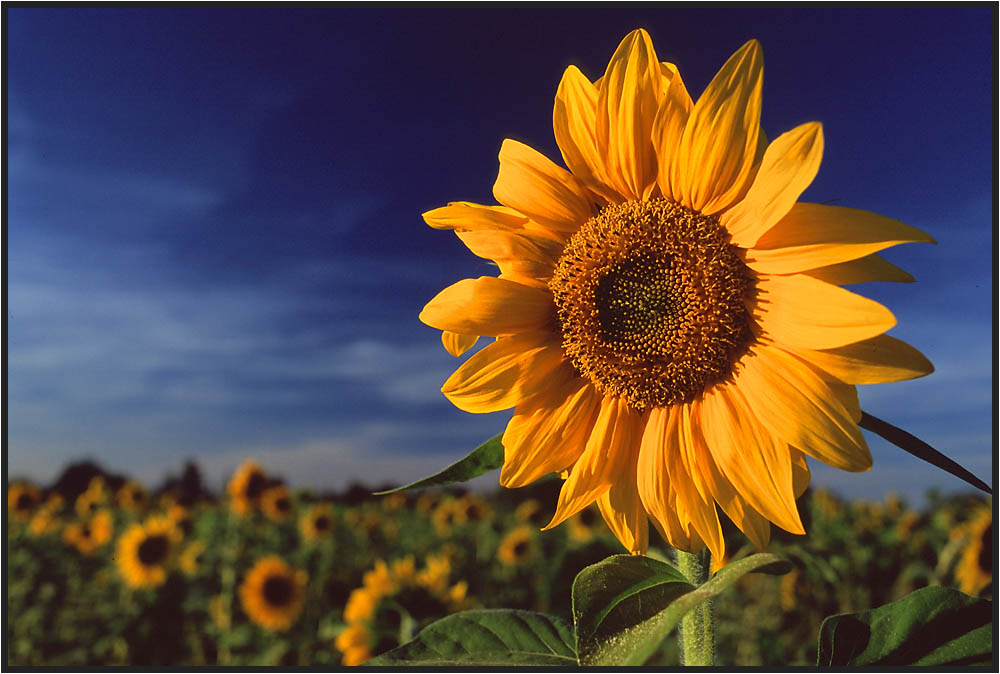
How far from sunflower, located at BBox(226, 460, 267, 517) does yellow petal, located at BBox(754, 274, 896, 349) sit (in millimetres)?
5427

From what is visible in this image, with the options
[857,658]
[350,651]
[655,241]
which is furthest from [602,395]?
[350,651]

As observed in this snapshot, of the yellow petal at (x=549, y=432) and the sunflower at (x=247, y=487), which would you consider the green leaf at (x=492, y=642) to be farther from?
the sunflower at (x=247, y=487)

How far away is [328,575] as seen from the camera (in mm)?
5602

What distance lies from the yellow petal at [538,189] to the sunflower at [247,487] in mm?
5212

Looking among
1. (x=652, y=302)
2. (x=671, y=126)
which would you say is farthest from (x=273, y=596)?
(x=671, y=126)

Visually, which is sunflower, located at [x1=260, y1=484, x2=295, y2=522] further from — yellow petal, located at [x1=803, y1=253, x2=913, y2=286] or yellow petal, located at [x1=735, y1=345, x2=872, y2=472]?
yellow petal, located at [x1=803, y1=253, x2=913, y2=286]

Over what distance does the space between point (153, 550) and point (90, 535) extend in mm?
1442

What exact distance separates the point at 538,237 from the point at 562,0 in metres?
0.95

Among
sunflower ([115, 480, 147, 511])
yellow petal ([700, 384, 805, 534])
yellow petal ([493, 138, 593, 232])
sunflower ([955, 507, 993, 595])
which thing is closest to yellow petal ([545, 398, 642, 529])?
yellow petal ([700, 384, 805, 534])

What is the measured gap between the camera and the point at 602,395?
1292mm

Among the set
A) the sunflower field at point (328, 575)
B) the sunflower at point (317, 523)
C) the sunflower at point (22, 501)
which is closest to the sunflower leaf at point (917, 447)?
the sunflower field at point (328, 575)

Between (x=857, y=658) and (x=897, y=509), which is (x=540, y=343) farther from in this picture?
(x=897, y=509)

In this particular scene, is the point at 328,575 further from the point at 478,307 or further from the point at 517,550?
the point at 478,307

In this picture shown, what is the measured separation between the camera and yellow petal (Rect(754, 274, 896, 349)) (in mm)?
967
